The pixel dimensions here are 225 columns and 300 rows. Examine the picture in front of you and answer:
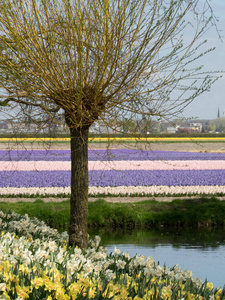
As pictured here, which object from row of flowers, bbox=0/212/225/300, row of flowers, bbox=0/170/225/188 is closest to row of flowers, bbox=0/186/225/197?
row of flowers, bbox=0/170/225/188

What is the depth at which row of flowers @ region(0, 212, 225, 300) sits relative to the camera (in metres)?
5.54

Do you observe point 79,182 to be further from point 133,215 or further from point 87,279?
point 133,215

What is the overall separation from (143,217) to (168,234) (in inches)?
52.1

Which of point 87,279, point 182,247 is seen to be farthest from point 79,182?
point 182,247

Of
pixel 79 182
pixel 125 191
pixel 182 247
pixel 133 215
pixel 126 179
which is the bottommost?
pixel 182 247

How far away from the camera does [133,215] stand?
13.8 m

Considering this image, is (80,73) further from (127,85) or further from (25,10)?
(25,10)

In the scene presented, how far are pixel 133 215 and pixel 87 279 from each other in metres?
7.91

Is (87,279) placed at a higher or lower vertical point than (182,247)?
higher

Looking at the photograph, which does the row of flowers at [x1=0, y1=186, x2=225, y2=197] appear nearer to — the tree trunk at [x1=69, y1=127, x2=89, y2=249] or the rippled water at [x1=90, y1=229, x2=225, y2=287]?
the rippled water at [x1=90, y1=229, x2=225, y2=287]

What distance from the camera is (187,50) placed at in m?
7.04

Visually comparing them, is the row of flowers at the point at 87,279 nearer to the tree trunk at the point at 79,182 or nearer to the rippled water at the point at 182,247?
the tree trunk at the point at 79,182

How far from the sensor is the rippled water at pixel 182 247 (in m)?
9.34

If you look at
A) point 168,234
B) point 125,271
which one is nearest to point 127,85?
point 125,271
